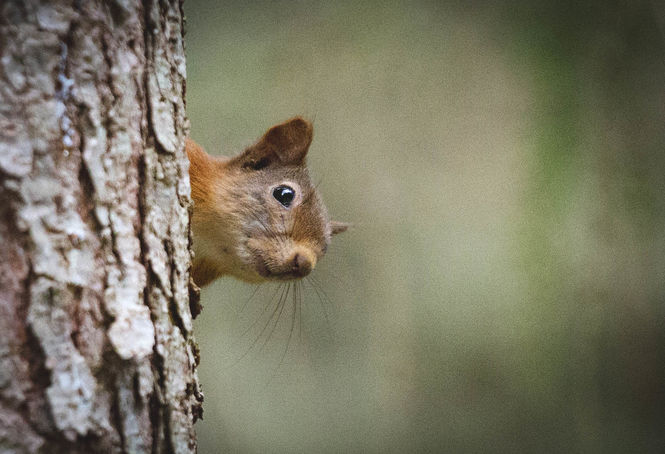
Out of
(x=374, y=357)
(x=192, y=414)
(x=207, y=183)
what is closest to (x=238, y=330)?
(x=374, y=357)

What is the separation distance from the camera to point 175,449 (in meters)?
0.99

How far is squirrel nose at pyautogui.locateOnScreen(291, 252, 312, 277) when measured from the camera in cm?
160

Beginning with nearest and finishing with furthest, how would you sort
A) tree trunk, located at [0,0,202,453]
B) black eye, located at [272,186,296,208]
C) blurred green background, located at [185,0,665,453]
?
tree trunk, located at [0,0,202,453] < black eye, located at [272,186,296,208] < blurred green background, located at [185,0,665,453]

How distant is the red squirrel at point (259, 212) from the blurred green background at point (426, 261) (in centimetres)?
128

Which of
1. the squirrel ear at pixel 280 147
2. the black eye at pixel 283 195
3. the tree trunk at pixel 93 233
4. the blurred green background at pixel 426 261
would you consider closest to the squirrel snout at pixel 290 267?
the black eye at pixel 283 195

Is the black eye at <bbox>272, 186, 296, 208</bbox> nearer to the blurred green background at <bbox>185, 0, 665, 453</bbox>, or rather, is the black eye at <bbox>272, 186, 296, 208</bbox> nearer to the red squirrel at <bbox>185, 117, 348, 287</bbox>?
the red squirrel at <bbox>185, 117, 348, 287</bbox>

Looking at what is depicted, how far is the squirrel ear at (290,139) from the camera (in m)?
A: 1.76

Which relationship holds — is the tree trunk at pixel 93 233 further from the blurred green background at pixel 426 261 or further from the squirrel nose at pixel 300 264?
the blurred green background at pixel 426 261

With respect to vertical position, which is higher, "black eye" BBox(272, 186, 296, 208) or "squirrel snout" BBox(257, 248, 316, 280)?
"black eye" BBox(272, 186, 296, 208)

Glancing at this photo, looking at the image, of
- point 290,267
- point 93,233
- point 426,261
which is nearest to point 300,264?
point 290,267

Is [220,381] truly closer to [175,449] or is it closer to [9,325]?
[175,449]

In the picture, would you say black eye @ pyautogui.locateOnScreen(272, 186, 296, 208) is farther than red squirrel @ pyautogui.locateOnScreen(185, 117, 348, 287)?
Yes

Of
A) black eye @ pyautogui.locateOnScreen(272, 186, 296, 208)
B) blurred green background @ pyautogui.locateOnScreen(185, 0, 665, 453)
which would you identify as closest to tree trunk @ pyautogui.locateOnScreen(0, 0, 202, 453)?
black eye @ pyautogui.locateOnScreen(272, 186, 296, 208)

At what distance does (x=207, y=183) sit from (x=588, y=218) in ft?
6.97
